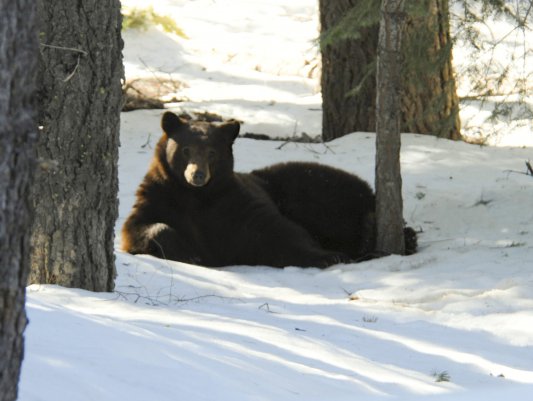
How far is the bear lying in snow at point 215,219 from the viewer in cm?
912

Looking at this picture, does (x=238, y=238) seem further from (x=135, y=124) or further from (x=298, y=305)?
(x=135, y=124)

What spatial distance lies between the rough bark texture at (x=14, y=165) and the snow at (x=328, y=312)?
2.20 ft

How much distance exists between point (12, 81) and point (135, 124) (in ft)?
37.3

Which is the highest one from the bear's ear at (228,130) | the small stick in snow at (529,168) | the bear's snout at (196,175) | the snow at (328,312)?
the bear's ear at (228,130)

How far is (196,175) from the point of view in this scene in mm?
9109

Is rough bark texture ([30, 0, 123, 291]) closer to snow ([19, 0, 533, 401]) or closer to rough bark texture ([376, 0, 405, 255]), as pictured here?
snow ([19, 0, 533, 401])

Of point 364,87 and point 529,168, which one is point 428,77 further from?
point 529,168

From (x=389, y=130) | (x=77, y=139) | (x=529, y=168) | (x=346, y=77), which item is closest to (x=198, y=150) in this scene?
(x=389, y=130)

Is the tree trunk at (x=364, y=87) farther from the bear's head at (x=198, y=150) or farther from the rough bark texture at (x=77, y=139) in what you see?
the rough bark texture at (x=77, y=139)

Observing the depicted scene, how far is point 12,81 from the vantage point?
2846mm

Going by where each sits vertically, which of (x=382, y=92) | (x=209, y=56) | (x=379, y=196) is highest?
(x=209, y=56)

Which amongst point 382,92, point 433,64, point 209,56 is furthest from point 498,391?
point 209,56

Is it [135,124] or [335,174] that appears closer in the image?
[335,174]

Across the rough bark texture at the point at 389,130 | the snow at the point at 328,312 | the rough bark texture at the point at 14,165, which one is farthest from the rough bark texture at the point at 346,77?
the rough bark texture at the point at 14,165
